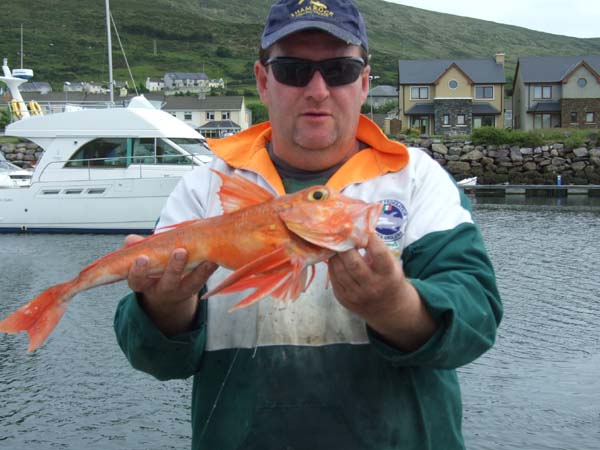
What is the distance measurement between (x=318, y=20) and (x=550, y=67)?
83.2m

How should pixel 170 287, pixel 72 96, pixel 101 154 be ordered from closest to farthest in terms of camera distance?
pixel 170 287
pixel 101 154
pixel 72 96

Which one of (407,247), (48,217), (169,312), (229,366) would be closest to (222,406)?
(229,366)

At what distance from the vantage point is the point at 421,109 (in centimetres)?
8344

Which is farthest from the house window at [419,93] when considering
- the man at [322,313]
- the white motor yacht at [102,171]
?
the man at [322,313]

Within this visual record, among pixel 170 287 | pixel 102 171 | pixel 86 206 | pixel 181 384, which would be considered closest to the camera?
A: pixel 170 287

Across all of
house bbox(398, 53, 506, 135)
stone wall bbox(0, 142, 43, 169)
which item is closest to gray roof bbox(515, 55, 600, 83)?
house bbox(398, 53, 506, 135)

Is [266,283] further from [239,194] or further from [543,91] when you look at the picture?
[543,91]

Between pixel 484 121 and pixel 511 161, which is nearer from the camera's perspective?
pixel 511 161

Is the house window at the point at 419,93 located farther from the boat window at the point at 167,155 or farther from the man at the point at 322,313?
the man at the point at 322,313

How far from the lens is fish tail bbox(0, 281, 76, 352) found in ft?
9.44

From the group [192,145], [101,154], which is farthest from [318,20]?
[101,154]

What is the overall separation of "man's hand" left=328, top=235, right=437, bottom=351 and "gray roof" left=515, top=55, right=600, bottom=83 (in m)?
79.8

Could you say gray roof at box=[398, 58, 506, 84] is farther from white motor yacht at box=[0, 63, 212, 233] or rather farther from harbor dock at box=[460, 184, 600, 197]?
white motor yacht at box=[0, 63, 212, 233]

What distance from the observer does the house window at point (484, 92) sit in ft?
273
